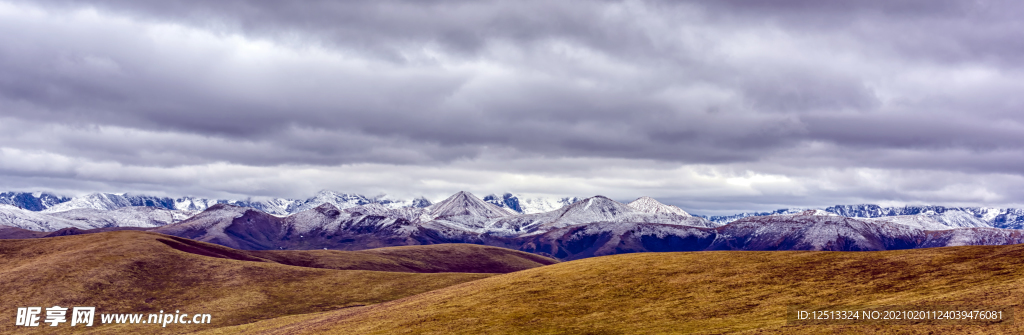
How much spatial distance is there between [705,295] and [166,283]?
114 metres

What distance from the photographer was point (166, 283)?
147500 millimetres

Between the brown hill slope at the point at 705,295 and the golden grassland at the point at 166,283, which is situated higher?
the brown hill slope at the point at 705,295

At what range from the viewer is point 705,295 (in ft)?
265

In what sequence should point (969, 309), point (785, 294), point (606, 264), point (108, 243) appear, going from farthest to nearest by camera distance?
point (108, 243)
point (606, 264)
point (785, 294)
point (969, 309)

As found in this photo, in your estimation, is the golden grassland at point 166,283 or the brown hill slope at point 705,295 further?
the golden grassland at point 166,283

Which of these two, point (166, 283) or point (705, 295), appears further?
point (166, 283)

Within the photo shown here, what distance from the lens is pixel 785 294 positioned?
2987 inches

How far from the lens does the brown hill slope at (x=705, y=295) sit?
65.1 meters

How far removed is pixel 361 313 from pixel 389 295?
42009mm

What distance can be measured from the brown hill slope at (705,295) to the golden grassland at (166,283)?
2692 cm

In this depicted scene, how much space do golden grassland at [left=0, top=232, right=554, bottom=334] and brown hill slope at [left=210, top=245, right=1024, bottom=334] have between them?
26922 mm

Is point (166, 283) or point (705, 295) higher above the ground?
point (705, 295)

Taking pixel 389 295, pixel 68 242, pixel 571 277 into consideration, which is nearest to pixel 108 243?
pixel 68 242

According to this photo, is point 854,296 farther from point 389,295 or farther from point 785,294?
point 389,295
